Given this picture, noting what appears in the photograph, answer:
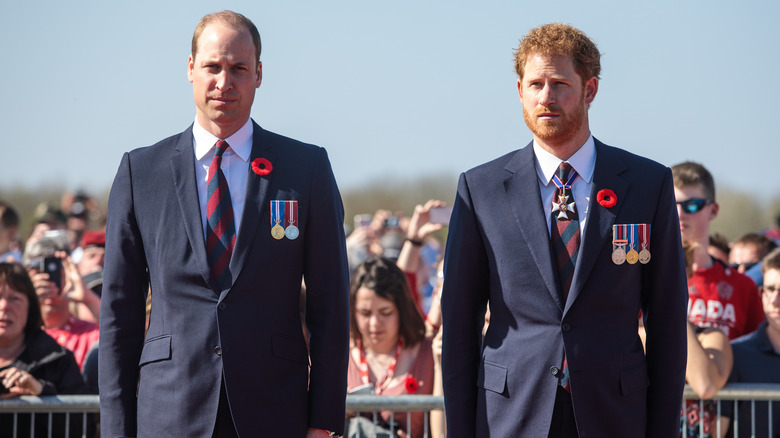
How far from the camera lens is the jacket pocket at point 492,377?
337cm

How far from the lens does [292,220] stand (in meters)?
3.40

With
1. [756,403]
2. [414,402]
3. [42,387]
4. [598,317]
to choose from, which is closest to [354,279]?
[414,402]

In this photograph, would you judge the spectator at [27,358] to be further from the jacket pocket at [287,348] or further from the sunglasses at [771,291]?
the sunglasses at [771,291]

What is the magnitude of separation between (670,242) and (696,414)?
193 centimetres

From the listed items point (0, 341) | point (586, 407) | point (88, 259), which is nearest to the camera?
point (586, 407)

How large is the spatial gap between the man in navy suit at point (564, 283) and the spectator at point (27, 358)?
2540mm

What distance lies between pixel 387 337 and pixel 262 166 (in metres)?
2.40

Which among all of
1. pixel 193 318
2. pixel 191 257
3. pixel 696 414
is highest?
pixel 191 257

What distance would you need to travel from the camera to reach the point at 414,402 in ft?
15.7

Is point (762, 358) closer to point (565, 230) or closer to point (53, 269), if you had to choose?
point (565, 230)

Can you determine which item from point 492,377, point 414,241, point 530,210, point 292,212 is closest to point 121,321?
point 292,212

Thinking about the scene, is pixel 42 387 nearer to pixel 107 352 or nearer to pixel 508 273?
pixel 107 352

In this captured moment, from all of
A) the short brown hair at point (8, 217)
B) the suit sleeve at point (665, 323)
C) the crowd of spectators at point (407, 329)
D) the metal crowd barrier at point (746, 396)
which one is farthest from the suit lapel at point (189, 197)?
the short brown hair at point (8, 217)

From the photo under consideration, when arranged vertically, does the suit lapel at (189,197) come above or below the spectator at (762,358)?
above
